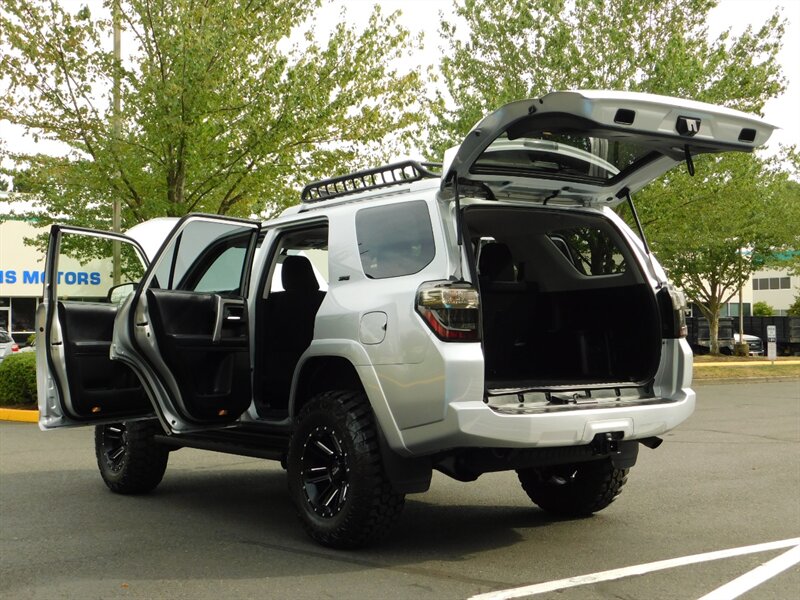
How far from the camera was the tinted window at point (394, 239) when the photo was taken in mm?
5484

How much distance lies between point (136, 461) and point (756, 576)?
181 inches

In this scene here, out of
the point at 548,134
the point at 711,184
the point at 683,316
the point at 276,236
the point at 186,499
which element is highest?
the point at 711,184

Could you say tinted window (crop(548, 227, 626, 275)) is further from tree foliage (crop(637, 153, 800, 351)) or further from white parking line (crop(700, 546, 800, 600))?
tree foliage (crop(637, 153, 800, 351))

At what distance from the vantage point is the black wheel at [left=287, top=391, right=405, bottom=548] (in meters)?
5.33

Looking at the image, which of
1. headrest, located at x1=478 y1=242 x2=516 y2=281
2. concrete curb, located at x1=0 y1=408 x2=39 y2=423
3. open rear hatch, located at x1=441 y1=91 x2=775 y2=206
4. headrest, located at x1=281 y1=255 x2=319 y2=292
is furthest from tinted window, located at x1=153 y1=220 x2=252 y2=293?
concrete curb, located at x1=0 y1=408 x2=39 y2=423

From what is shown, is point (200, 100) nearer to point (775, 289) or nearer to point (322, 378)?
point (322, 378)

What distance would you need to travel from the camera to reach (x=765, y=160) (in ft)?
80.7

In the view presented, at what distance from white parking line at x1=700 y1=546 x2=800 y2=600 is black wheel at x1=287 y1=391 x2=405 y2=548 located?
5.82 ft

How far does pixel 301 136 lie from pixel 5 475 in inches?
366

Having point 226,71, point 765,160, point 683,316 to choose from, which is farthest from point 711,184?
point 683,316

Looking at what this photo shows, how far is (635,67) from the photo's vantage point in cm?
2114

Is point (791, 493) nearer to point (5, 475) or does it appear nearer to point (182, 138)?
point (5, 475)

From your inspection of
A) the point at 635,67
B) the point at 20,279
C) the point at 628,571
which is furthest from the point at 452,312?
the point at 20,279

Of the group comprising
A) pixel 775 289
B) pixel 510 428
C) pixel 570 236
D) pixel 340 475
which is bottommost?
pixel 340 475
